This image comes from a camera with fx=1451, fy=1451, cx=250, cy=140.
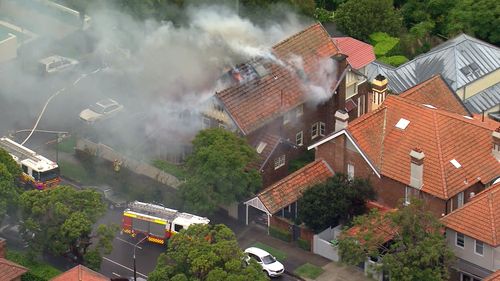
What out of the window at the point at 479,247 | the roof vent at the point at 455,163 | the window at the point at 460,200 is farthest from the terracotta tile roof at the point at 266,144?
the window at the point at 479,247

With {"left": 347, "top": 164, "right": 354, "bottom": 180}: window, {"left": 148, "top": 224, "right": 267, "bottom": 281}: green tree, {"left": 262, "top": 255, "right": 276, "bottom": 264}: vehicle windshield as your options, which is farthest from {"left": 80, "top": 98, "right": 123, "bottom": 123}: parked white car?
{"left": 148, "top": 224, "right": 267, "bottom": 281}: green tree

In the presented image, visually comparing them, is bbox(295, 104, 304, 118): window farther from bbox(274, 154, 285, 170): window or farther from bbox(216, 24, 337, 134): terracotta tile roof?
bbox(274, 154, 285, 170): window

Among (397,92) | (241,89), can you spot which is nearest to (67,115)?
(241,89)

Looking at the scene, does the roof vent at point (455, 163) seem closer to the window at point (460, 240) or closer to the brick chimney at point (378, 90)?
the window at point (460, 240)

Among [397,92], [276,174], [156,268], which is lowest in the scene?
[156,268]

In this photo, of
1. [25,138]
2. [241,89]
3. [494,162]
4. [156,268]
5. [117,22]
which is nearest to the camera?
[156,268]

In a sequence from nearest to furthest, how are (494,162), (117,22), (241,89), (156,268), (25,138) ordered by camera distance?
(156,268) < (494,162) < (241,89) < (25,138) < (117,22)

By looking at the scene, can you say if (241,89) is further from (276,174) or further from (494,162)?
(494,162)
